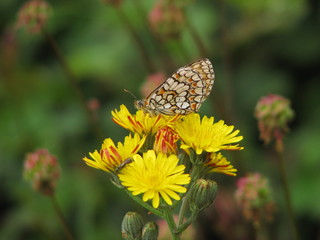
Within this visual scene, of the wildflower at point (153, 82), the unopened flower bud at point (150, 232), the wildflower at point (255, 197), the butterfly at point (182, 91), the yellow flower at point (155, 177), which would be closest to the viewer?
the yellow flower at point (155, 177)

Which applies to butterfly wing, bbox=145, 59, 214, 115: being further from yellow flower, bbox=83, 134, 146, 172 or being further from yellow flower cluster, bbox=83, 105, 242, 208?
yellow flower, bbox=83, 134, 146, 172

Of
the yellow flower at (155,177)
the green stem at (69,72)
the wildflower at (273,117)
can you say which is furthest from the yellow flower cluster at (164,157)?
the green stem at (69,72)

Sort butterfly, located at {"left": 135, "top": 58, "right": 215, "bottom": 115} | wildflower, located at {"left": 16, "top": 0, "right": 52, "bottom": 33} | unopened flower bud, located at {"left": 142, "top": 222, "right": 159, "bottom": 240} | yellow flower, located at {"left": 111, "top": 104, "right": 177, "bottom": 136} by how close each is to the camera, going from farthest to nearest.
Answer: wildflower, located at {"left": 16, "top": 0, "right": 52, "bottom": 33}
butterfly, located at {"left": 135, "top": 58, "right": 215, "bottom": 115}
yellow flower, located at {"left": 111, "top": 104, "right": 177, "bottom": 136}
unopened flower bud, located at {"left": 142, "top": 222, "right": 159, "bottom": 240}

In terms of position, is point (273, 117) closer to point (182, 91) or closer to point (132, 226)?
point (182, 91)

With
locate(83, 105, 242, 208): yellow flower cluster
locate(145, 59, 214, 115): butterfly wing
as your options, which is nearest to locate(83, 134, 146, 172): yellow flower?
locate(83, 105, 242, 208): yellow flower cluster

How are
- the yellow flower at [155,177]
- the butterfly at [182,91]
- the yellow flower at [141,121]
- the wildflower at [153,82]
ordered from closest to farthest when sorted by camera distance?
the yellow flower at [155,177], the yellow flower at [141,121], the butterfly at [182,91], the wildflower at [153,82]

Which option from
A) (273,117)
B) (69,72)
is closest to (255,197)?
(273,117)

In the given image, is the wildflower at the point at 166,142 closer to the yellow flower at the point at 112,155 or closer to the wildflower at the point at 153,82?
the yellow flower at the point at 112,155
